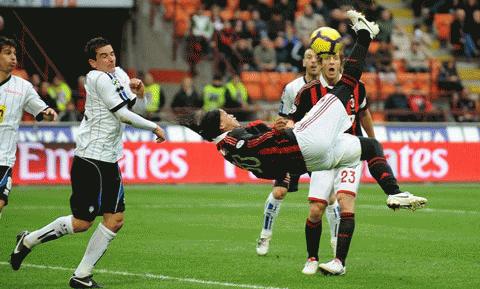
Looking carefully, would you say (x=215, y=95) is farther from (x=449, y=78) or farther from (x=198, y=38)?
(x=449, y=78)

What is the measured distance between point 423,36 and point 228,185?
11161 mm

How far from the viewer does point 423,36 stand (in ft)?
107

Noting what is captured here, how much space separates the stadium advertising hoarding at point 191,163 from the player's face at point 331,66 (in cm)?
1209

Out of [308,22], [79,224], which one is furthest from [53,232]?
[308,22]

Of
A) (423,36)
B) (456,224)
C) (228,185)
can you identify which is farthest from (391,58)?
(456,224)

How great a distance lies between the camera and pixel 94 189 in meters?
10.1

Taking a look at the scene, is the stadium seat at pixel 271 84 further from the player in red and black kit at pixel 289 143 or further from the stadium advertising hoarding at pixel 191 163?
the player in red and black kit at pixel 289 143

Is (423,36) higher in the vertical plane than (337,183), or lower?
higher

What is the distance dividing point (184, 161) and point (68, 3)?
745cm

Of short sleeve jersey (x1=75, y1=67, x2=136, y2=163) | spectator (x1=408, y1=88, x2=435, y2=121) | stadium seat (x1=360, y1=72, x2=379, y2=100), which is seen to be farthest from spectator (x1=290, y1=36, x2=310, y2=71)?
short sleeve jersey (x1=75, y1=67, x2=136, y2=163)

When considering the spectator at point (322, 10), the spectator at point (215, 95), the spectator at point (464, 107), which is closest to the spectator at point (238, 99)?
the spectator at point (215, 95)

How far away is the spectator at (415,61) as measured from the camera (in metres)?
30.6

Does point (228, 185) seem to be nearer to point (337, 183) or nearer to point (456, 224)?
point (456, 224)

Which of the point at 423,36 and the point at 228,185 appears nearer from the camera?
the point at 228,185
